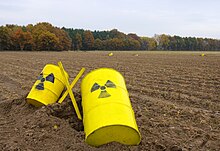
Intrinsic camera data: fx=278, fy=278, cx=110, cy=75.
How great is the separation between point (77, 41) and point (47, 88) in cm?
8153

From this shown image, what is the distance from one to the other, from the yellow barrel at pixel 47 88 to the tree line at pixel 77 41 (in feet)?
209

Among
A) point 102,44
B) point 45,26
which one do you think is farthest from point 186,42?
point 45,26

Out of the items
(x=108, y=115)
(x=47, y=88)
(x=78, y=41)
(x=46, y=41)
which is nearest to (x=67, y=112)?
(x=47, y=88)

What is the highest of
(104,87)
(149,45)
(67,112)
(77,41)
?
(77,41)

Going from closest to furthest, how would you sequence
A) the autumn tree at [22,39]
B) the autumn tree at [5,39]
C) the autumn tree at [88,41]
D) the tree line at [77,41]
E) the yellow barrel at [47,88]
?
the yellow barrel at [47,88], the autumn tree at [5,39], the autumn tree at [22,39], the tree line at [77,41], the autumn tree at [88,41]

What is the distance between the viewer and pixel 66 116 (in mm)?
5703

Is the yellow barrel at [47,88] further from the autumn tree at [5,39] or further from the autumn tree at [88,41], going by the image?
the autumn tree at [88,41]

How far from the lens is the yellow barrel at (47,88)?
6.08 m

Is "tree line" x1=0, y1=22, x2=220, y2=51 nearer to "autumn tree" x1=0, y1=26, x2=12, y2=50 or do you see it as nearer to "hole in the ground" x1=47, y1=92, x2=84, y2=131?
"autumn tree" x1=0, y1=26, x2=12, y2=50

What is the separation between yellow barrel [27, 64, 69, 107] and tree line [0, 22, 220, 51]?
2507 inches

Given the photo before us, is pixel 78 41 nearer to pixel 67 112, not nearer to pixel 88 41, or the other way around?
pixel 88 41

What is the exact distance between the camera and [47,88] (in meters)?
6.17

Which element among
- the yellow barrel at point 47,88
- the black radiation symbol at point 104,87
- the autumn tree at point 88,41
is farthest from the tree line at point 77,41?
the black radiation symbol at point 104,87

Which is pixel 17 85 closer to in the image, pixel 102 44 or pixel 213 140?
pixel 213 140
